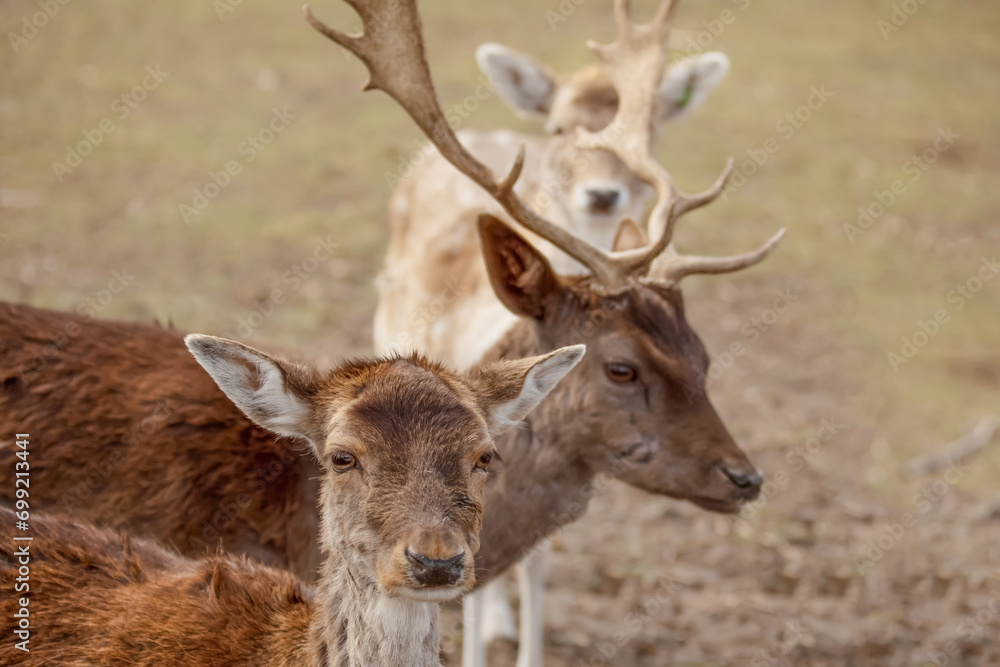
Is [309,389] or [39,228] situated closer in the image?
[309,389]

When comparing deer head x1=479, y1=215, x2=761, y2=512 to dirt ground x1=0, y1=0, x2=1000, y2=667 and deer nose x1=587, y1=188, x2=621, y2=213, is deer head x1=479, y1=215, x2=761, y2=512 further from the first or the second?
deer nose x1=587, y1=188, x2=621, y2=213

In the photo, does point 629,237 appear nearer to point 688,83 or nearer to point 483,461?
point 483,461

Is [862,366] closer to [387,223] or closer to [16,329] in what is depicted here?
[387,223]

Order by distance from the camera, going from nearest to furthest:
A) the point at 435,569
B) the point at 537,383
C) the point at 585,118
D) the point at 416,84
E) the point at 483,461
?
the point at 435,569
the point at 483,461
the point at 537,383
the point at 416,84
the point at 585,118

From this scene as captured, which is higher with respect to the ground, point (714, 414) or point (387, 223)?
point (387, 223)

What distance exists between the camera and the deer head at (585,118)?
17.7ft

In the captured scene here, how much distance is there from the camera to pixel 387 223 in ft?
30.8

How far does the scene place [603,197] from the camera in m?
5.36

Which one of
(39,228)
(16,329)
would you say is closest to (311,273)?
(39,228)

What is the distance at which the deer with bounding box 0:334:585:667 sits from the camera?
8.66 feet

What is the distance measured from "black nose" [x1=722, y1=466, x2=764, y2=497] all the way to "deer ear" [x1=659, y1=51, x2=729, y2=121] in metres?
3.11

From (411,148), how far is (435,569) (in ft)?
28.5

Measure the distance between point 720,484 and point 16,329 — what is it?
269 cm

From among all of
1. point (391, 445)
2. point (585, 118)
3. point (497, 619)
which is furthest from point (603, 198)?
point (391, 445)
